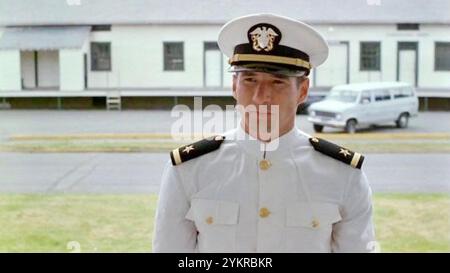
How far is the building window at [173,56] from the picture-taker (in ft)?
7.09

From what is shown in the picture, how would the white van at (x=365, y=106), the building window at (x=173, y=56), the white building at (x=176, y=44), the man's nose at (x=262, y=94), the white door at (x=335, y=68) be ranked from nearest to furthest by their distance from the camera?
the man's nose at (x=262, y=94), the white building at (x=176, y=44), the white van at (x=365, y=106), the white door at (x=335, y=68), the building window at (x=173, y=56)

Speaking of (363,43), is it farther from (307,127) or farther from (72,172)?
(72,172)

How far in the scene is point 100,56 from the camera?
2.22 metres

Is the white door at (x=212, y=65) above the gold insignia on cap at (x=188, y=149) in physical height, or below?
above

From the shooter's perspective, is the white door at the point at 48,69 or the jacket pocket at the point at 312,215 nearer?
the jacket pocket at the point at 312,215

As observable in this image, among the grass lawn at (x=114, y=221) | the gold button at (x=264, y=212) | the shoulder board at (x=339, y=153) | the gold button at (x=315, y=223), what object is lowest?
the grass lawn at (x=114, y=221)

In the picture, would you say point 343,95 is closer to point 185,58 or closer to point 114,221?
point 185,58

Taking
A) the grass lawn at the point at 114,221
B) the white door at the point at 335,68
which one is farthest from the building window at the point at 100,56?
the white door at the point at 335,68

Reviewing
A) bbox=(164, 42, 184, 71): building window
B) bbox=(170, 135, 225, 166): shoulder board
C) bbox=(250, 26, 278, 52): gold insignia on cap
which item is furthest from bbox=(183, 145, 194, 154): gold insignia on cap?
bbox=(164, 42, 184, 71): building window

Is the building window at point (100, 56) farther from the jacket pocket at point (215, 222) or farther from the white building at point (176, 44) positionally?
the jacket pocket at point (215, 222)

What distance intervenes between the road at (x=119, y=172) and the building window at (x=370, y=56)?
0.34m

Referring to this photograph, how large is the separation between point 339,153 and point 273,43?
0.24 metres

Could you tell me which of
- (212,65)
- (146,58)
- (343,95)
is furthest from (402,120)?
(146,58)
